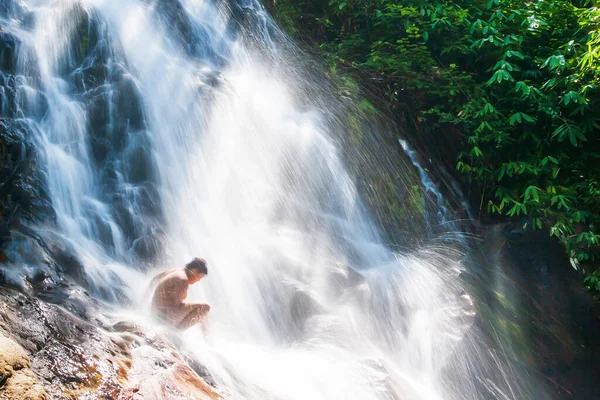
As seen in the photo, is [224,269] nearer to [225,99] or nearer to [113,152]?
[113,152]

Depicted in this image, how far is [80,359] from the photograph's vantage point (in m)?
2.82

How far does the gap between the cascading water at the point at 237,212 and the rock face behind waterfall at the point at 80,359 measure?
46cm

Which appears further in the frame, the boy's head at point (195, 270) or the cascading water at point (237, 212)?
the cascading water at point (237, 212)

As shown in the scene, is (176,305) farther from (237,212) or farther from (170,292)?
(237,212)

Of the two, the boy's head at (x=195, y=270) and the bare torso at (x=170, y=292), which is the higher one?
the boy's head at (x=195, y=270)

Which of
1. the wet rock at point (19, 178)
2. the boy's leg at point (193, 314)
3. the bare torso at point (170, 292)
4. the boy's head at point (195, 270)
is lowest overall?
the boy's leg at point (193, 314)

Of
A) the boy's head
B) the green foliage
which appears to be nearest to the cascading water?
the boy's head

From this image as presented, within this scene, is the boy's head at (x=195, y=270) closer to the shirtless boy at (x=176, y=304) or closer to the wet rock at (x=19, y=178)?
the shirtless boy at (x=176, y=304)

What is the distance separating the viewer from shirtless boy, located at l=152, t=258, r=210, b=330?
153 inches

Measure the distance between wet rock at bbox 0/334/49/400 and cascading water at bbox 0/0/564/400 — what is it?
129 cm

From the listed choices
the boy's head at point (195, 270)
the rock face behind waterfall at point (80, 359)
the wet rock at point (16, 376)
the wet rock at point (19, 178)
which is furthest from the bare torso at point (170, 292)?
the wet rock at point (19, 178)

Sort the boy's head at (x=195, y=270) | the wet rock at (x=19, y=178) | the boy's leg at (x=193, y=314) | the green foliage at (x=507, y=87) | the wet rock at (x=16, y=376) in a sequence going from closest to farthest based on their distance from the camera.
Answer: the wet rock at (x=16, y=376)
the boy's leg at (x=193, y=314)
the boy's head at (x=195, y=270)
the wet rock at (x=19, y=178)
the green foliage at (x=507, y=87)

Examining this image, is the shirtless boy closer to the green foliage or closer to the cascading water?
the cascading water

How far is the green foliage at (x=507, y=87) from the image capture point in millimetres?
6469
